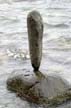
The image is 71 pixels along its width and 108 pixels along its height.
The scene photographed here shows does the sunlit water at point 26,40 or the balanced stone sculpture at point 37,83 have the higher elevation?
the balanced stone sculpture at point 37,83

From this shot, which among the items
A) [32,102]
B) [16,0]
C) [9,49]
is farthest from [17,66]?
[16,0]

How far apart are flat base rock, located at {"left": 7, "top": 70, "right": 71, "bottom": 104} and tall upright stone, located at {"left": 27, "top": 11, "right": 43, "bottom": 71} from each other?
0.23 metres

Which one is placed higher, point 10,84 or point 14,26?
point 10,84

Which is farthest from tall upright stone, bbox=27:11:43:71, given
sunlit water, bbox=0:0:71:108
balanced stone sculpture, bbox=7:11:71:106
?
sunlit water, bbox=0:0:71:108

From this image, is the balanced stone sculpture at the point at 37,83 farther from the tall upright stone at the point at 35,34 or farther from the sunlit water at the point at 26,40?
the sunlit water at the point at 26,40

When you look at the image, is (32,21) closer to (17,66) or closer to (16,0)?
(17,66)

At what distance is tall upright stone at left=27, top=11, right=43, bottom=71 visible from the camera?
5.80 meters

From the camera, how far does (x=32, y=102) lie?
19.5ft

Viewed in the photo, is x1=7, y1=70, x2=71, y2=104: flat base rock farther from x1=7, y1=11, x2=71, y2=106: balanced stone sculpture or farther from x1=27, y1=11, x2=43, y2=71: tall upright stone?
x1=27, y1=11, x2=43, y2=71: tall upright stone

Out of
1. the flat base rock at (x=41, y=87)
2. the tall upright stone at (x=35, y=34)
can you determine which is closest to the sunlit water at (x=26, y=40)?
the flat base rock at (x=41, y=87)

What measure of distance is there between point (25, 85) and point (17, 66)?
162cm

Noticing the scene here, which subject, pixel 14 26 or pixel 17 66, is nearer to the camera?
pixel 17 66

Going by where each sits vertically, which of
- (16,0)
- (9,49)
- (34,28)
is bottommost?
(16,0)

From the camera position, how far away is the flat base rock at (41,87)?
231 inches
